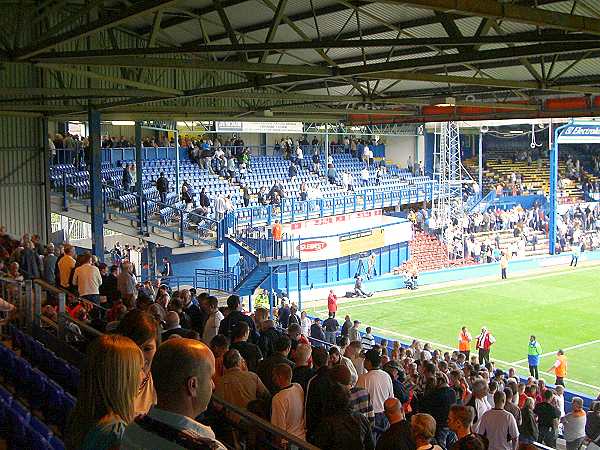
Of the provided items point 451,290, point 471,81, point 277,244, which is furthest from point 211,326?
point 451,290

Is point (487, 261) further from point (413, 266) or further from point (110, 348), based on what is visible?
point (110, 348)

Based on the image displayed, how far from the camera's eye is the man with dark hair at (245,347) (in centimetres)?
680

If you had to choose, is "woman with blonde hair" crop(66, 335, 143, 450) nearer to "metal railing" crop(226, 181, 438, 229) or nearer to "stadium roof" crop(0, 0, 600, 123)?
"stadium roof" crop(0, 0, 600, 123)

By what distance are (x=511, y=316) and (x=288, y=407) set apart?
2283cm

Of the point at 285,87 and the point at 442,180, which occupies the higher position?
the point at 285,87

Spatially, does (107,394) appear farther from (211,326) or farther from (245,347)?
(211,326)

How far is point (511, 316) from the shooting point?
2673 cm

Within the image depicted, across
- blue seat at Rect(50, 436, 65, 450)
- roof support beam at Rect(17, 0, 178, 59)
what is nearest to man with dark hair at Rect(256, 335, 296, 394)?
blue seat at Rect(50, 436, 65, 450)

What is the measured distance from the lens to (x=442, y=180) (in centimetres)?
3928

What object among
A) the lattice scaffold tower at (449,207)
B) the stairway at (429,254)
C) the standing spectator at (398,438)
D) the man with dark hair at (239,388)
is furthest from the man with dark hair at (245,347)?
the lattice scaffold tower at (449,207)

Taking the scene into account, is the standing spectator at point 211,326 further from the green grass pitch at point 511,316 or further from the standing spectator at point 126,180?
the standing spectator at point 126,180

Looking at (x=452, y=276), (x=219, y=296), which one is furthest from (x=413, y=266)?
(x=219, y=296)

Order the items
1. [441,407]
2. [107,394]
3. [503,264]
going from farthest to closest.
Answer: [503,264] → [441,407] → [107,394]

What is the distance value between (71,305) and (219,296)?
35.0 feet
